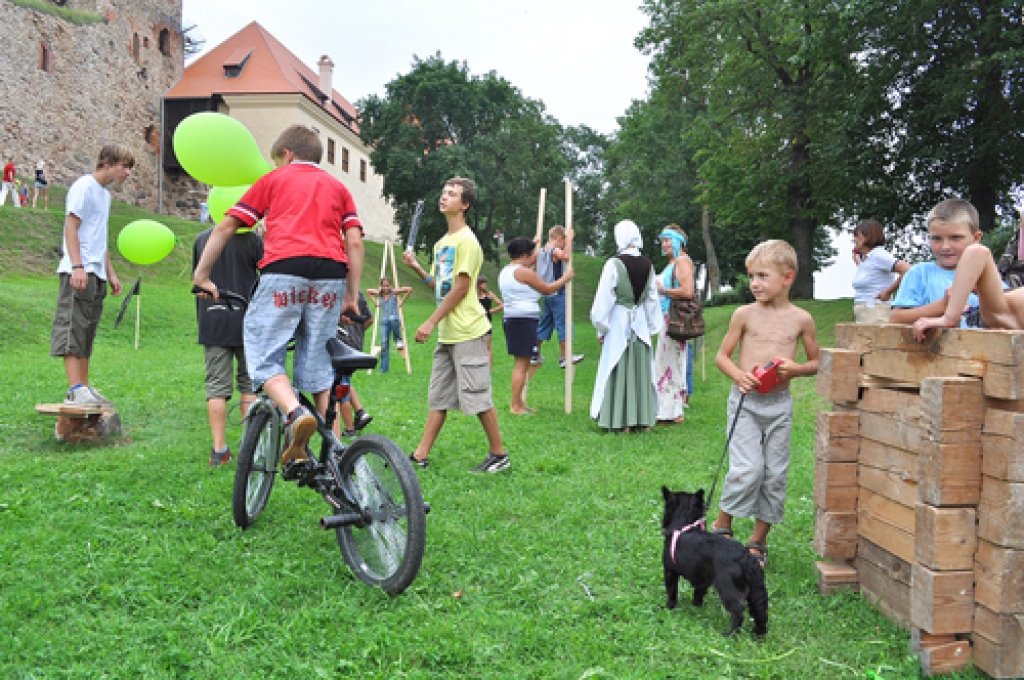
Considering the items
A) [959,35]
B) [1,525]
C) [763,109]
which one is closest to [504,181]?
[763,109]

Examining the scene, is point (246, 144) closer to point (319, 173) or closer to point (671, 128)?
point (319, 173)

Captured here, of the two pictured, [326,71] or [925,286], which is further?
[326,71]

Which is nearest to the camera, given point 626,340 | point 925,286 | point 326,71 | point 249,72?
point 925,286

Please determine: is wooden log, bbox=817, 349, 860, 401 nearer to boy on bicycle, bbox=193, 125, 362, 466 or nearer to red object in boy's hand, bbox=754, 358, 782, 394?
red object in boy's hand, bbox=754, 358, 782, 394

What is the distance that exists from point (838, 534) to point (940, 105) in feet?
51.6

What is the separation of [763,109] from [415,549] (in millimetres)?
23808

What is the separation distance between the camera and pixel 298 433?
11.9 feet

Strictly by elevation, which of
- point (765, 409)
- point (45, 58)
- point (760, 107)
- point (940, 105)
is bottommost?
point (765, 409)

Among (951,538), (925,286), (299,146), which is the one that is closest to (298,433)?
(299,146)

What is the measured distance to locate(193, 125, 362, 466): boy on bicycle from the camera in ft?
12.8

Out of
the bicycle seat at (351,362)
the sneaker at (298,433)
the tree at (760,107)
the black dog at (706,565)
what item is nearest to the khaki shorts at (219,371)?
the sneaker at (298,433)

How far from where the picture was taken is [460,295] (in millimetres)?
5727

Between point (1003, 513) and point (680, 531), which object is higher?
point (1003, 513)

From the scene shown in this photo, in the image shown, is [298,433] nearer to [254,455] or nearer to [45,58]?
[254,455]
